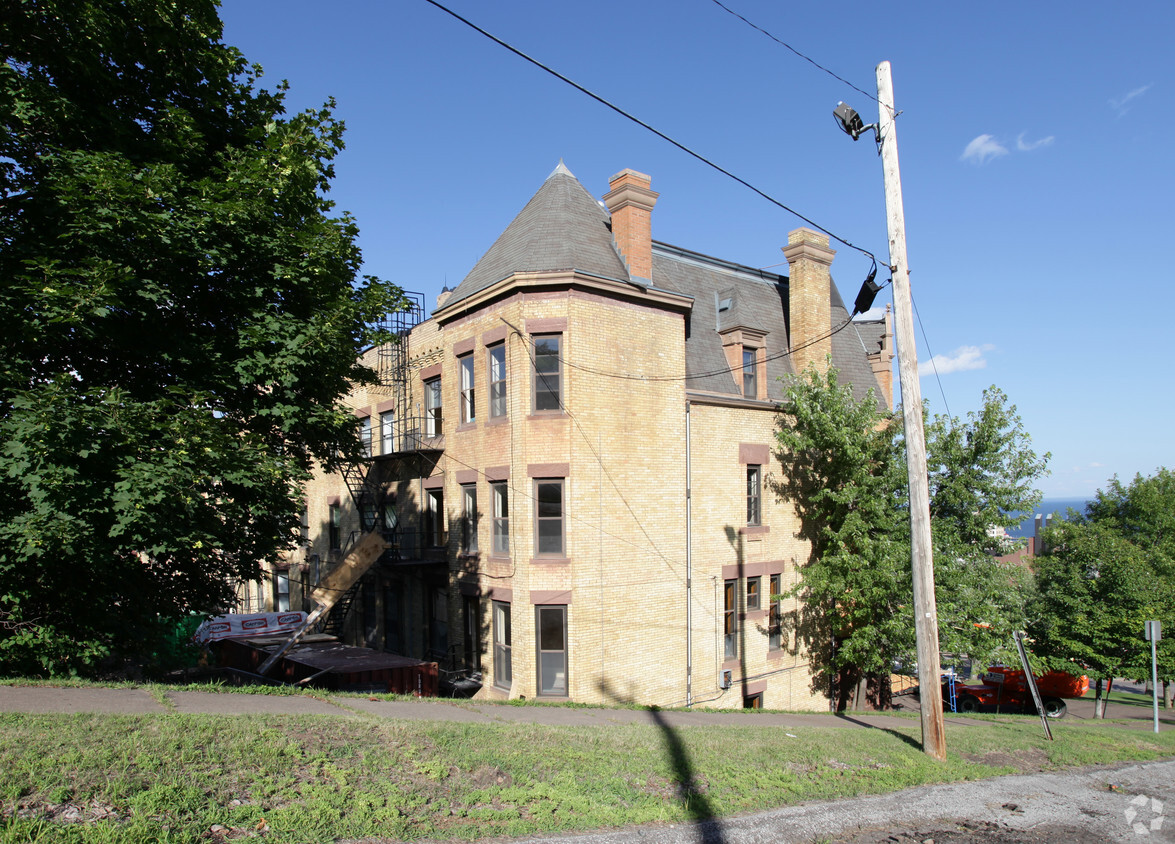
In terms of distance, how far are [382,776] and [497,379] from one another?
1137cm

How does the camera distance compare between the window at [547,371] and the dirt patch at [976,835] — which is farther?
the window at [547,371]

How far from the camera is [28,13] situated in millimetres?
9734

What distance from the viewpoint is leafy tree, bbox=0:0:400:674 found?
29.1 feet

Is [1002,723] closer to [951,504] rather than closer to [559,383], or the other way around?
[951,504]

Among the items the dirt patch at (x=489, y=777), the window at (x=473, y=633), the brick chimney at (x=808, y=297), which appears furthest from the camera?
the brick chimney at (x=808, y=297)

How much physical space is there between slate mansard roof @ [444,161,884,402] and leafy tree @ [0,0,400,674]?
582cm

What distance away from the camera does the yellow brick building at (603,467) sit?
52.9 feet

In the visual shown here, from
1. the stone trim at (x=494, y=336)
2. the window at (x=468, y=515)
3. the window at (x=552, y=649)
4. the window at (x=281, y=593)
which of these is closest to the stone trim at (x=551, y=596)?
the window at (x=552, y=649)

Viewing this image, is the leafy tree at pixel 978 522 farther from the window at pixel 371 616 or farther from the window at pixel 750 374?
the window at pixel 371 616

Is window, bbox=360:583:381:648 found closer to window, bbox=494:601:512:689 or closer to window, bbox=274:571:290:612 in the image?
window, bbox=494:601:512:689

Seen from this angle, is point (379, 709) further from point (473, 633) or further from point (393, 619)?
point (393, 619)

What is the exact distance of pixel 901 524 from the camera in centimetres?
1767

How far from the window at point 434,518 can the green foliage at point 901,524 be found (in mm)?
9846

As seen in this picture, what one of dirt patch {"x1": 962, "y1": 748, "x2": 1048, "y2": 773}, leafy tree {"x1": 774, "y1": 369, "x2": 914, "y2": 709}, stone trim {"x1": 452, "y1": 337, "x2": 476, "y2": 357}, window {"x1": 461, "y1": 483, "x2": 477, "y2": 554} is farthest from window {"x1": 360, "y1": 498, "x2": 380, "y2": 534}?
dirt patch {"x1": 962, "y1": 748, "x2": 1048, "y2": 773}
